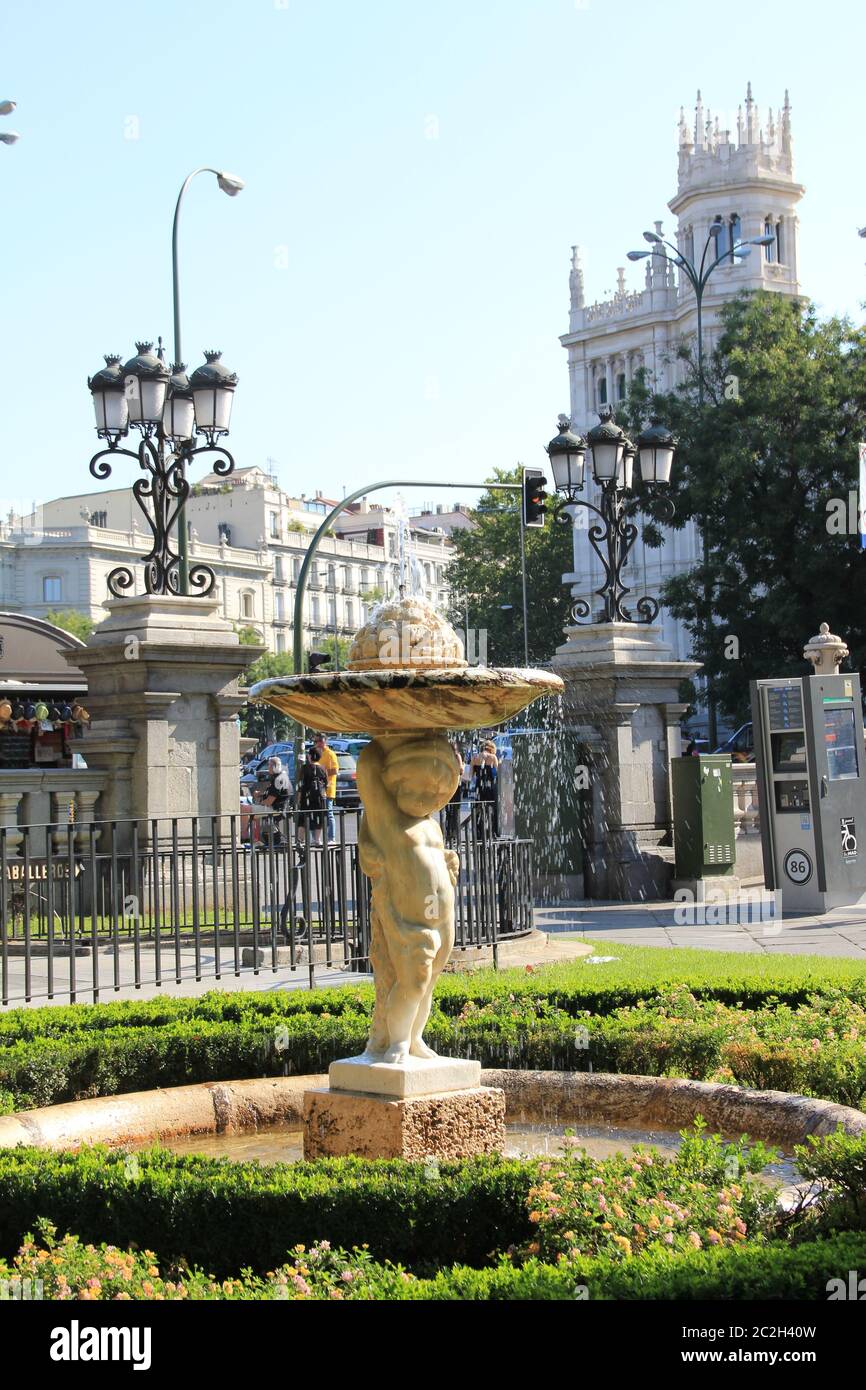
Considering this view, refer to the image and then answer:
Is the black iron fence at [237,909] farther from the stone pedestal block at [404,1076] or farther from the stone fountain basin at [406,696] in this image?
the stone fountain basin at [406,696]

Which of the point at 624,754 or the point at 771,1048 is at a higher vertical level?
the point at 624,754

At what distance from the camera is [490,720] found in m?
6.18

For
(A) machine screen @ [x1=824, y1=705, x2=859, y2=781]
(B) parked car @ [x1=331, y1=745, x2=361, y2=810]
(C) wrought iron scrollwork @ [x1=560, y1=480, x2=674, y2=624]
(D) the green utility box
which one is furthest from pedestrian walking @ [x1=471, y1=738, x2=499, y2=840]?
(B) parked car @ [x1=331, y1=745, x2=361, y2=810]

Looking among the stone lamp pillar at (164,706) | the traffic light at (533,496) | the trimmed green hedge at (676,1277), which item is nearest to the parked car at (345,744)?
the traffic light at (533,496)

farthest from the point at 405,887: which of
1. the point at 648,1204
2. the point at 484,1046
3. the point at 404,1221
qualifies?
the point at 484,1046

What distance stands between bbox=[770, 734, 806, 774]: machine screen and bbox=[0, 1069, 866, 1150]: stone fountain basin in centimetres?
897

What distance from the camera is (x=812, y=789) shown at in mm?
15586

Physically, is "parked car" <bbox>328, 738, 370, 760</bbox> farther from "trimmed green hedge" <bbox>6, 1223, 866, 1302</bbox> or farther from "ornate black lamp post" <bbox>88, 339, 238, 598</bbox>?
"trimmed green hedge" <bbox>6, 1223, 866, 1302</bbox>

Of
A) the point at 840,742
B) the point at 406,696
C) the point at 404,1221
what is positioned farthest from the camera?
the point at 840,742

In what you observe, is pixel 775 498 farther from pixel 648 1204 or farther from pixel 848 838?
pixel 648 1204

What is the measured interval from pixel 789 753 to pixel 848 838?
100 centimetres
